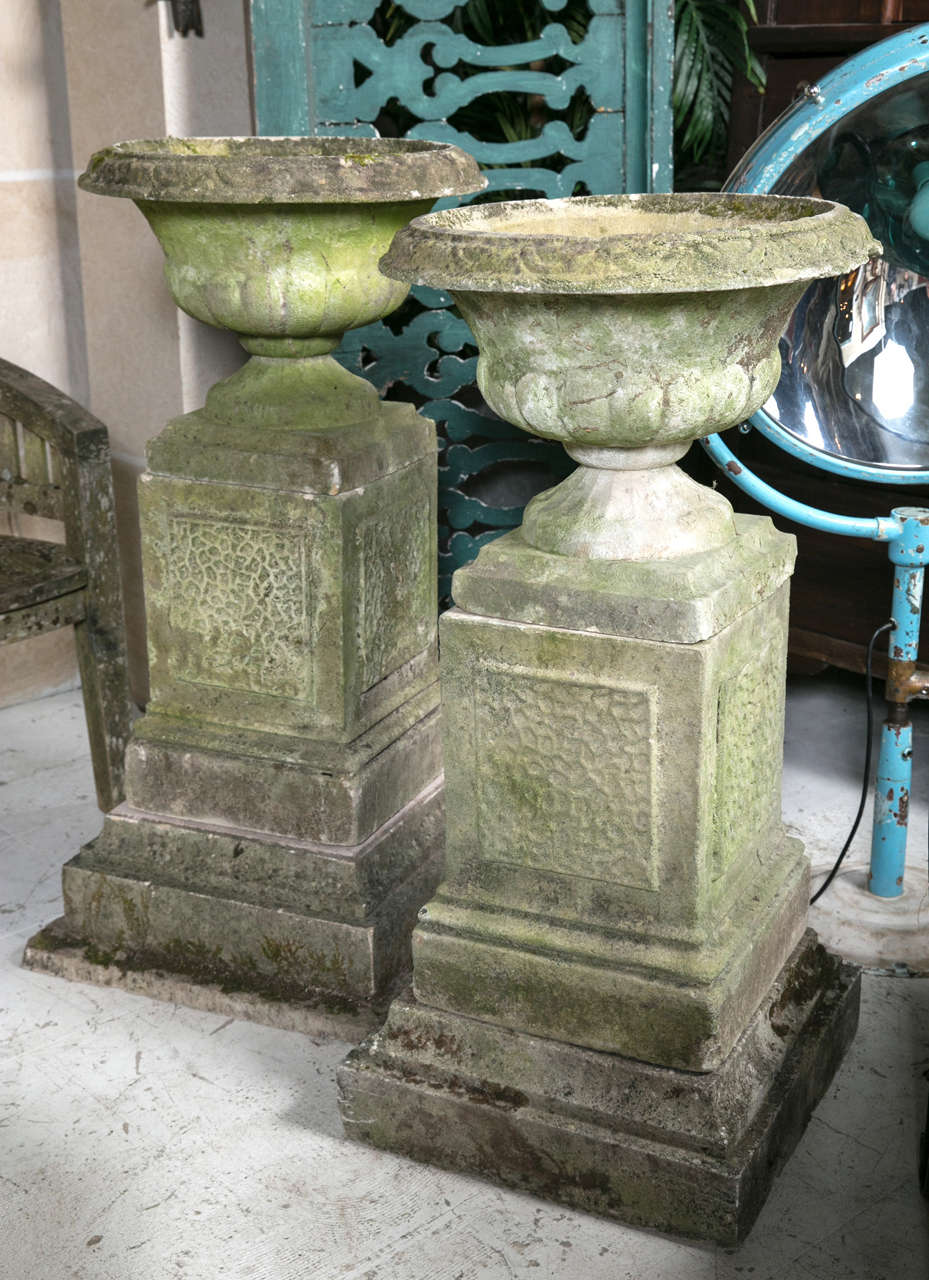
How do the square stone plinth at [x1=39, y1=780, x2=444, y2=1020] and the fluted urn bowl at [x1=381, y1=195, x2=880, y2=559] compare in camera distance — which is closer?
the fluted urn bowl at [x1=381, y1=195, x2=880, y2=559]

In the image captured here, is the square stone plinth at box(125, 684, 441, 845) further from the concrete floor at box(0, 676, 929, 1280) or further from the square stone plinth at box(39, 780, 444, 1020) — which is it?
the concrete floor at box(0, 676, 929, 1280)

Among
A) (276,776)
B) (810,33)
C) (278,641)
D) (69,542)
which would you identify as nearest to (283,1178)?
(276,776)

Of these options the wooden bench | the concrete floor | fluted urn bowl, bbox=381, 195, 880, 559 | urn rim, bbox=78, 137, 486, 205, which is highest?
urn rim, bbox=78, 137, 486, 205

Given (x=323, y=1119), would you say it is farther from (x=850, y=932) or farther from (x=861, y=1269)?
(x=850, y=932)

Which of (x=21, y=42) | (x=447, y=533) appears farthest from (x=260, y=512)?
(x=21, y=42)

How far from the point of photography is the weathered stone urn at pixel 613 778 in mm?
1935

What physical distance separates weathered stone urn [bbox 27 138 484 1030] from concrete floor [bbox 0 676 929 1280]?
15 centimetres

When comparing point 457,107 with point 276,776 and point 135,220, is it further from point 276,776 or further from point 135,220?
point 276,776

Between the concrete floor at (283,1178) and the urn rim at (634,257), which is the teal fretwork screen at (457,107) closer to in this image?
the urn rim at (634,257)

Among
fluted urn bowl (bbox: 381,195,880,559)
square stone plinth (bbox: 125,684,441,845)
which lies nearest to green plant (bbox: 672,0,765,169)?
fluted urn bowl (bbox: 381,195,880,559)

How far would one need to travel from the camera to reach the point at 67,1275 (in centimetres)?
205

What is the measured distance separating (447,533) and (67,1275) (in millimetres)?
1722

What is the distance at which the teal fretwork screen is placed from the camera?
2.89 meters

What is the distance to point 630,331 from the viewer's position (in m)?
1.88
